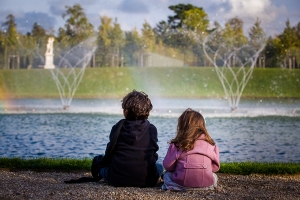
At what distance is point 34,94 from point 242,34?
1489cm

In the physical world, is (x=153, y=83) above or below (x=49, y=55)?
below

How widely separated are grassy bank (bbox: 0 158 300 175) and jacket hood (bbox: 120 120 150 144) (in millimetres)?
1708

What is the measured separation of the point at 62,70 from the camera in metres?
37.4

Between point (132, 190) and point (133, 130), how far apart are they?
68cm

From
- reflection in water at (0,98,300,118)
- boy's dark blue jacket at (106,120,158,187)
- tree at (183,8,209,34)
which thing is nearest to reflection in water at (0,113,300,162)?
reflection in water at (0,98,300,118)

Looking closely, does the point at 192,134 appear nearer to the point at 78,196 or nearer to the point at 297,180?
the point at 78,196

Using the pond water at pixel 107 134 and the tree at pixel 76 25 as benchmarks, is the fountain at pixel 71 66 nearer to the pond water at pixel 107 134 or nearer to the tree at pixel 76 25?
the tree at pixel 76 25

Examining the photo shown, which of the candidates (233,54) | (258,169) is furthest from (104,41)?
(258,169)

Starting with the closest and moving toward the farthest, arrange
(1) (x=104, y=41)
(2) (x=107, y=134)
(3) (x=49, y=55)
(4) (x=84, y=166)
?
1. (4) (x=84, y=166)
2. (2) (x=107, y=134)
3. (3) (x=49, y=55)
4. (1) (x=104, y=41)

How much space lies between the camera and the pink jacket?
5441mm

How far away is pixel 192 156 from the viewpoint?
5.45 meters

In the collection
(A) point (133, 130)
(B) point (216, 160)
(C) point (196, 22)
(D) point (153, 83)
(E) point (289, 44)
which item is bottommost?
(B) point (216, 160)

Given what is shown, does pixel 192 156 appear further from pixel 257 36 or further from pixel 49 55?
pixel 49 55

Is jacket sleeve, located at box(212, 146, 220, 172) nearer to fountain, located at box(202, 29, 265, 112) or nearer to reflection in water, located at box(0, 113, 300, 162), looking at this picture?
reflection in water, located at box(0, 113, 300, 162)
